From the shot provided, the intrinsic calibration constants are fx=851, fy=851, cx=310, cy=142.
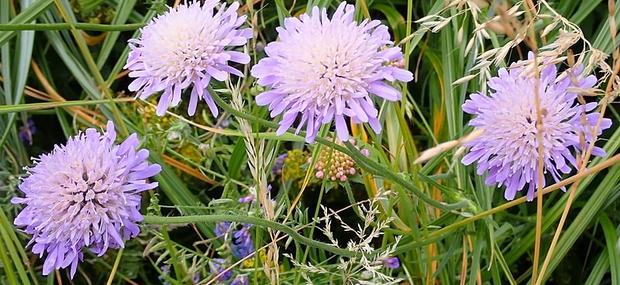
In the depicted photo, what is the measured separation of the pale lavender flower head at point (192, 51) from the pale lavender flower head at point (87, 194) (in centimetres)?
5

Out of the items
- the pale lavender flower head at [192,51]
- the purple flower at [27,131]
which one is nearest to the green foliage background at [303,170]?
the purple flower at [27,131]

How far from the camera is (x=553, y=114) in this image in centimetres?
68

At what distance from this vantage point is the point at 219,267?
3.21 ft

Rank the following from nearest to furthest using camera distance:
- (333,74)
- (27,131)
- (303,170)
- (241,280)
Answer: (333,74)
(241,280)
(303,170)
(27,131)

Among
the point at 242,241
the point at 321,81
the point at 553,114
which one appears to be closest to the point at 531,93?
the point at 553,114

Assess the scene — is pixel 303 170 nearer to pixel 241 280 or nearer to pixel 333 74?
pixel 241 280

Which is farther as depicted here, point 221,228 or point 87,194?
point 221,228

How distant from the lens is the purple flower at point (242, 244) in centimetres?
95

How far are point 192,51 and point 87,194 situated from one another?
0.14 metres

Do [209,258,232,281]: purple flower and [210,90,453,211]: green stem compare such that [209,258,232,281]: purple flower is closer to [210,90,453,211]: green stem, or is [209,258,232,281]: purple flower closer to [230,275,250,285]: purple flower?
[230,275,250,285]: purple flower

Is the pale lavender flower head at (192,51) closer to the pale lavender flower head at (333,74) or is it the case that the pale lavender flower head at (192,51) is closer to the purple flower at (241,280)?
the pale lavender flower head at (333,74)

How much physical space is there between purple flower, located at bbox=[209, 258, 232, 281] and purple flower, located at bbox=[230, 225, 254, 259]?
0.02m

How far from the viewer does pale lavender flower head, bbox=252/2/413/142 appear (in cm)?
61

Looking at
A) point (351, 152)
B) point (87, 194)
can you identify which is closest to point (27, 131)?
point (87, 194)
